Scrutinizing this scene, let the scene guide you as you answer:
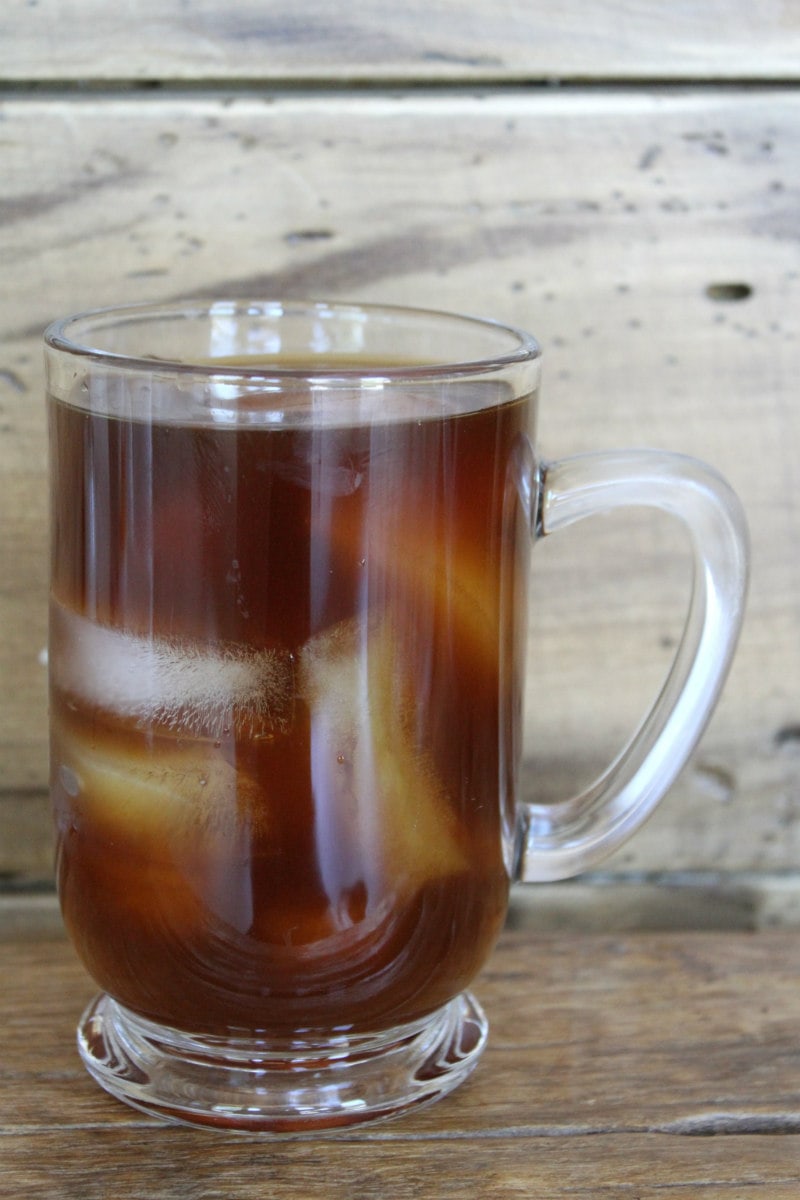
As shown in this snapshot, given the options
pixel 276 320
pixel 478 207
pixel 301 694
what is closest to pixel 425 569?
pixel 301 694

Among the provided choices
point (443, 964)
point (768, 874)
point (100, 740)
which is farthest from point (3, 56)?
point (768, 874)

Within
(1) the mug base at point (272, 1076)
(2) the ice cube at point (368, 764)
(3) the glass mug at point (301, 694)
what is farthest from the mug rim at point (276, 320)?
(1) the mug base at point (272, 1076)

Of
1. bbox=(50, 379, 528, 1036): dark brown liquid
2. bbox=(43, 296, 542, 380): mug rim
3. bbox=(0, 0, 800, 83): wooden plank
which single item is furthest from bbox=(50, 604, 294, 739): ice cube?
bbox=(0, 0, 800, 83): wooden plank

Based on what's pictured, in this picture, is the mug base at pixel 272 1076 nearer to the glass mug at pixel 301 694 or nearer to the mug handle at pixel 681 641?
the glass mug at pixel 301 694

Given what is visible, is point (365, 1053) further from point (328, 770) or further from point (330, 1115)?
point (328, 770)

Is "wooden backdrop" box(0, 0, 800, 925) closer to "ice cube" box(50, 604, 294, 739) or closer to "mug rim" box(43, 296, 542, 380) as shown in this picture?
"mug rim" box(43, 296, 542, 380)

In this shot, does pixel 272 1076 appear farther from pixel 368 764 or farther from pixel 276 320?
pixel 276 320

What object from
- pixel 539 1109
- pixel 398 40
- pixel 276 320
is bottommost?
pixel 539 1109
